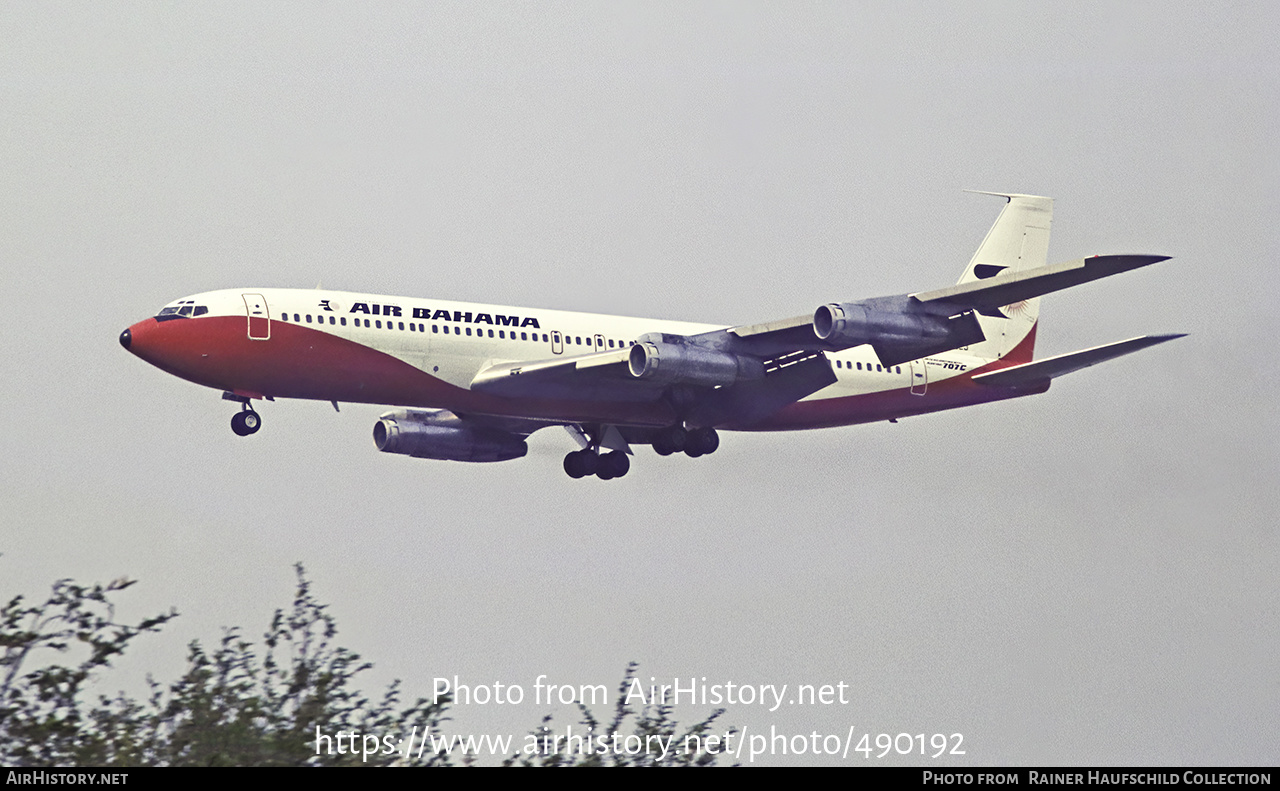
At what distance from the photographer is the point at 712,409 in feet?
168

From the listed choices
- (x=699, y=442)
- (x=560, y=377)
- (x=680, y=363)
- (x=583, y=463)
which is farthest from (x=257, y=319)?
(x=699, y=442)

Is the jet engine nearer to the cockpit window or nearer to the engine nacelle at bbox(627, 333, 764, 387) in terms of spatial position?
the engine nacelle at bbox(627, 333, 764, 387)

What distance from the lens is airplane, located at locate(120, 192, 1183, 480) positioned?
152 feet

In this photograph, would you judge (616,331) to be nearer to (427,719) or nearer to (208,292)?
(208,292)

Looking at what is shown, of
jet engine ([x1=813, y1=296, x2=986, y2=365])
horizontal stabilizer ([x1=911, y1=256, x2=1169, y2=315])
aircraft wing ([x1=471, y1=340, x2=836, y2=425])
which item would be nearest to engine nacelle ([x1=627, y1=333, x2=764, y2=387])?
aircraft wing ([x1=471, y1=340, x2=836, y2=425])

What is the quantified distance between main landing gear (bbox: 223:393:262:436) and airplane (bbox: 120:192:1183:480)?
0.06 metres

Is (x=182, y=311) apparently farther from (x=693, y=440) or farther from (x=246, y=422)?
(x=693, y=440)

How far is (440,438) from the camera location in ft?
181

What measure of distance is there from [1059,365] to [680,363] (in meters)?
12.5

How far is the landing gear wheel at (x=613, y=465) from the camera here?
55094mm

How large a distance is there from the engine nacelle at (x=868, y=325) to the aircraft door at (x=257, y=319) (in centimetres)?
1531

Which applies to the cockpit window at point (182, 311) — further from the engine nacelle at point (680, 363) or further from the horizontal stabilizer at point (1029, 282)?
Result: the horizontal stabilizer at point (1029, 282)

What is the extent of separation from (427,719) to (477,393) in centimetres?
1879

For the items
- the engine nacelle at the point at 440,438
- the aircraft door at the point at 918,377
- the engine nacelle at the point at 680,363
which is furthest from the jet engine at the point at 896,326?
the engine nacelle at the point at 440,438
